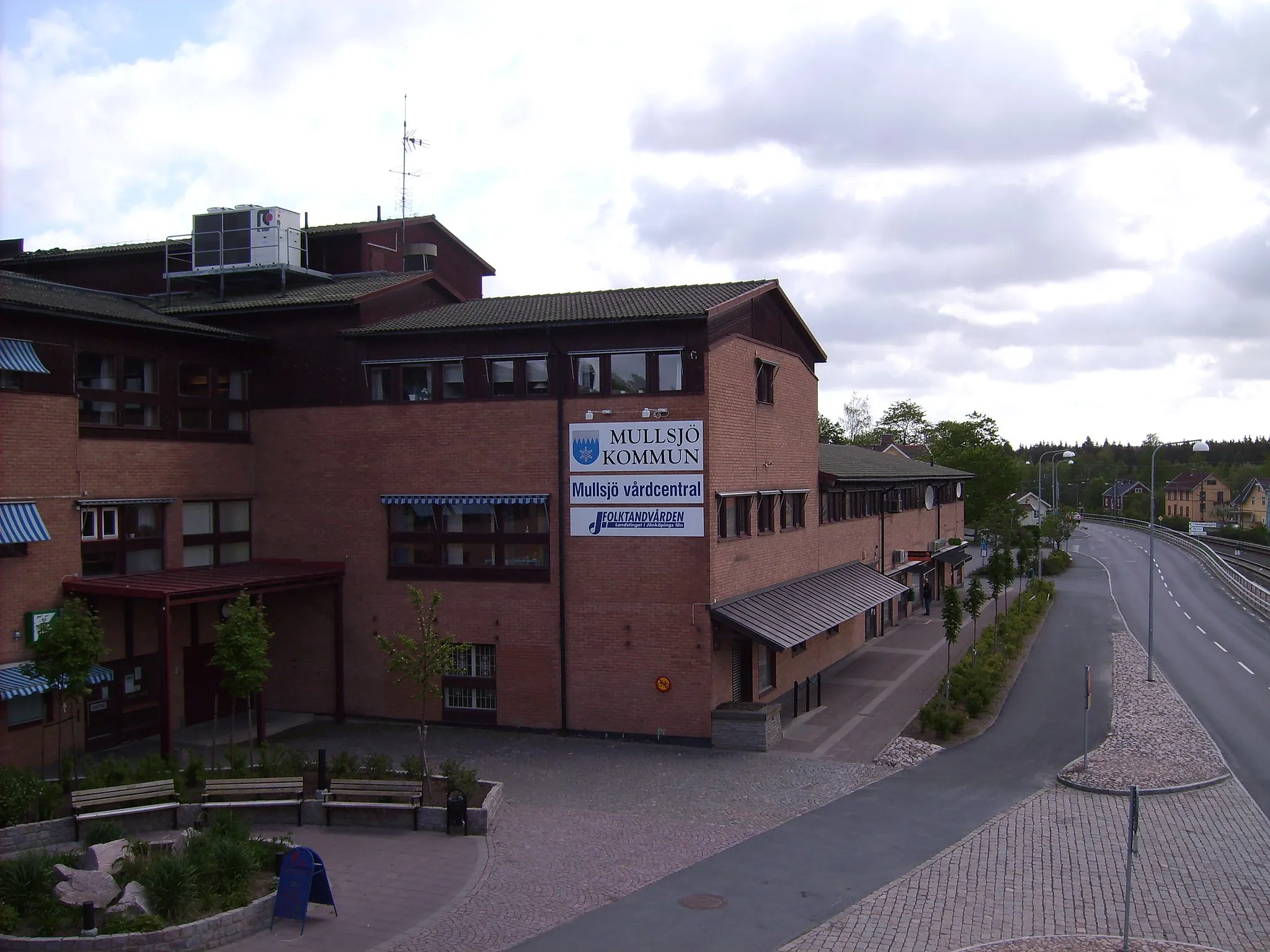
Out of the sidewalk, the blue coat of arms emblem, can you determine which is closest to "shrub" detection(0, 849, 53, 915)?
the blue coat of arms emblem

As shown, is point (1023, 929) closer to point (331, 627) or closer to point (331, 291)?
point (331, 627)

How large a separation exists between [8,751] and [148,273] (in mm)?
16537

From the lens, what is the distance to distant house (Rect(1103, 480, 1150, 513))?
16651 cm

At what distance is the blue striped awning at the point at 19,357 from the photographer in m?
21.6

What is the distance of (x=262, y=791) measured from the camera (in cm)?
1834

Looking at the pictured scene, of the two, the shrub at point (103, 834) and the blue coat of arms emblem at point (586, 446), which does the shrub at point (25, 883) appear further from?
the blue coat of arms emblem at point (586, 446)

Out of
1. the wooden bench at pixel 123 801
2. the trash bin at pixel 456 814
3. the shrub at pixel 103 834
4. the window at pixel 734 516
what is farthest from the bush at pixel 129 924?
the window at pixel 734 516

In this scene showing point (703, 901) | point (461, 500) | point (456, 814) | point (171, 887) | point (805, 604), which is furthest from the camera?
point (805, 604)

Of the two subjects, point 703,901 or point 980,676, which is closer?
point 703,901

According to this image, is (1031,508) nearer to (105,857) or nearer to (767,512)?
(767,512)

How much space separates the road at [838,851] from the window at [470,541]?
979cm

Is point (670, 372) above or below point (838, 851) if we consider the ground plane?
above

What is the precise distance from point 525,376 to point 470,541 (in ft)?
14.3

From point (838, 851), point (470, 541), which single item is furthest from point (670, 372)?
point (838, 851)
